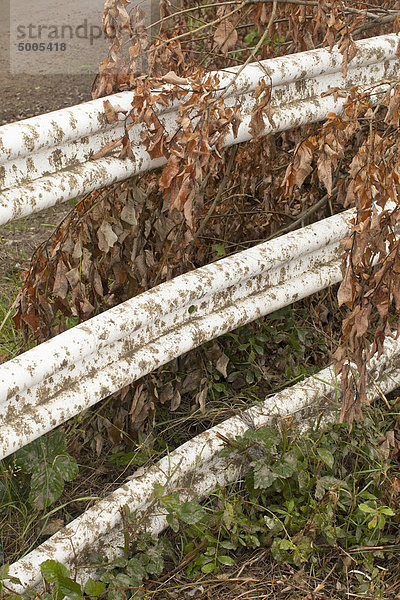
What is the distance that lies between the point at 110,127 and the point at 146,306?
1.71ft

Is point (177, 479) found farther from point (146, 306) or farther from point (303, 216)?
point (303, 216)

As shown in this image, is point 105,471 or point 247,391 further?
point 247,391

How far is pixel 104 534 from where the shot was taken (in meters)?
2.39

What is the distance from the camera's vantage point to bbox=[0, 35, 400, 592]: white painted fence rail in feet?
6.75

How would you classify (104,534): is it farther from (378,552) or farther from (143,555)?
(378,552)

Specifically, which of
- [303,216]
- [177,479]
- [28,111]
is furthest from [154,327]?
[28,111]

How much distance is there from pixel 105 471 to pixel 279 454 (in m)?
0.62

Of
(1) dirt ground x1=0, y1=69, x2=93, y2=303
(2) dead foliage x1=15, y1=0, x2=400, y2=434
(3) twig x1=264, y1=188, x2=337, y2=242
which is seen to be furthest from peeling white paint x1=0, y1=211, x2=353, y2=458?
(1) dirt ground x1=0, y1=69, x2=93, y2=303

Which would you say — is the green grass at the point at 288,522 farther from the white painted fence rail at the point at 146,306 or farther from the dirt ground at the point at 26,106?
the dirt ground at the point at 26,106

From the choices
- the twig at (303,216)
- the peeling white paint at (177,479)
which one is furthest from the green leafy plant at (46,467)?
the twig at (303,216)

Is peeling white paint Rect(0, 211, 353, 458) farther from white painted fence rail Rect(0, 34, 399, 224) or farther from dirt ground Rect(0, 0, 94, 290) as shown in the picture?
dirt ground Rect(0, 0, 94, 290)

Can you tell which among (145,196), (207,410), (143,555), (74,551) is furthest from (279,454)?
(145,196)

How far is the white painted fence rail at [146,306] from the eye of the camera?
2.06 m

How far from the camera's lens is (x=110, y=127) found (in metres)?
2.26
